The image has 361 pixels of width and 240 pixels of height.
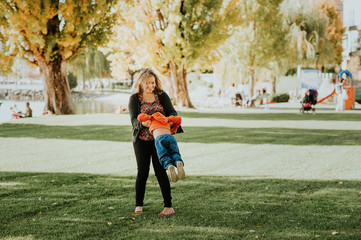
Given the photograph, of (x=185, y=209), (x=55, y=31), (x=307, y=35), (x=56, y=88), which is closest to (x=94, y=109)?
(x=56, y=88)

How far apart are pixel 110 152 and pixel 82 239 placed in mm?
5949

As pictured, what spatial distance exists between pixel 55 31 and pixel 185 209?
59.5ft

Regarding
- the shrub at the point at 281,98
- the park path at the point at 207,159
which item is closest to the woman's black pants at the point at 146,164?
the park path at the point at 207,159

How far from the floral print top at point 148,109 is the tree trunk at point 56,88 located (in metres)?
18.5

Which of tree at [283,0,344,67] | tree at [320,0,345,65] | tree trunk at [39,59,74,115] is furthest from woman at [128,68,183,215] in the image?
tree at [320,0,345,65]

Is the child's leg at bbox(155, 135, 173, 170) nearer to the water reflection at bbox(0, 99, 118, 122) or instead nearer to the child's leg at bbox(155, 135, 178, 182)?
the child's leg at bbox(155, 135, 178, 182)

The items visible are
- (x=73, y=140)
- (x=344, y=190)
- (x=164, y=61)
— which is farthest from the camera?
(x=164, y=61)

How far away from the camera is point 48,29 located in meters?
20.8

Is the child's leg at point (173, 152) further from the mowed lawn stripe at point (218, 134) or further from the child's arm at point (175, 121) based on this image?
the mowed lawn stripe at point (218, 134)

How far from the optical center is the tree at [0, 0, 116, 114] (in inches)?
758

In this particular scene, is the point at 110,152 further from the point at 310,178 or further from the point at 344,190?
the point at 344,190

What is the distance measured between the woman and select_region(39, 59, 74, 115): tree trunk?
1845 centimetres

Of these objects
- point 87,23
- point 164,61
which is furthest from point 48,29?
point 164,61

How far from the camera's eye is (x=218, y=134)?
13.5m
